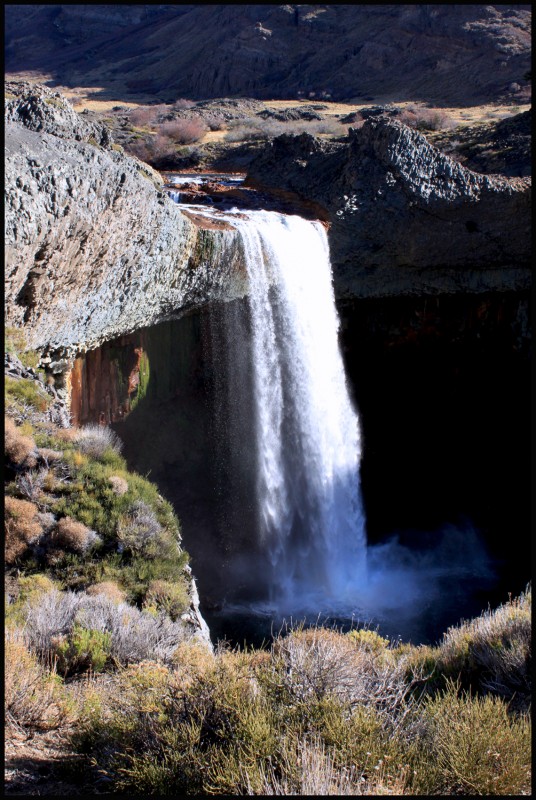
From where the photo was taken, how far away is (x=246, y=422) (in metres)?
15.3

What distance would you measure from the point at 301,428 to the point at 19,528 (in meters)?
8.22

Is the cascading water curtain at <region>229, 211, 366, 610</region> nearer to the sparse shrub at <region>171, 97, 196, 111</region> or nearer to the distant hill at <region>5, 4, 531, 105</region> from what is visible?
the sparse shrub at <region>171, 97, 196, 111</region>

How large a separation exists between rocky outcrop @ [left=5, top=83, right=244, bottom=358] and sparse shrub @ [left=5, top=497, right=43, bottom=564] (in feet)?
7.92

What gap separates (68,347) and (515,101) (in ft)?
101

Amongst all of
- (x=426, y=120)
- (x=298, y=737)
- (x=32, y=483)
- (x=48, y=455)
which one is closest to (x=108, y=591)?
(x=32, y=483)

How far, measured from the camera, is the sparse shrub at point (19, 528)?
748cm

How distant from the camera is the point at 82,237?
28.6 ft

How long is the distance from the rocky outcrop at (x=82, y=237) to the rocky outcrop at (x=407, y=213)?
4.63 m

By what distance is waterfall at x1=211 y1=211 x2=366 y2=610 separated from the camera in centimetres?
1366

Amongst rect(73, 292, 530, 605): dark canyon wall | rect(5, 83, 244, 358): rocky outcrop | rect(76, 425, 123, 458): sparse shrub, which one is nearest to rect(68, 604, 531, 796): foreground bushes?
rect(76, 425, 123, 458): sparse shrub

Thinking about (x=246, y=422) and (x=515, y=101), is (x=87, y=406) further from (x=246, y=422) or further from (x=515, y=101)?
(x=515, y=101)

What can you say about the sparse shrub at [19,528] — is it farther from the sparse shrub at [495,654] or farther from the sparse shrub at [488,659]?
the sparse shrub at [495,654]

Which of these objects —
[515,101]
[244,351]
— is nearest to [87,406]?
[244,351]

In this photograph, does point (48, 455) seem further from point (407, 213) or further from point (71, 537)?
point (407, 213)
